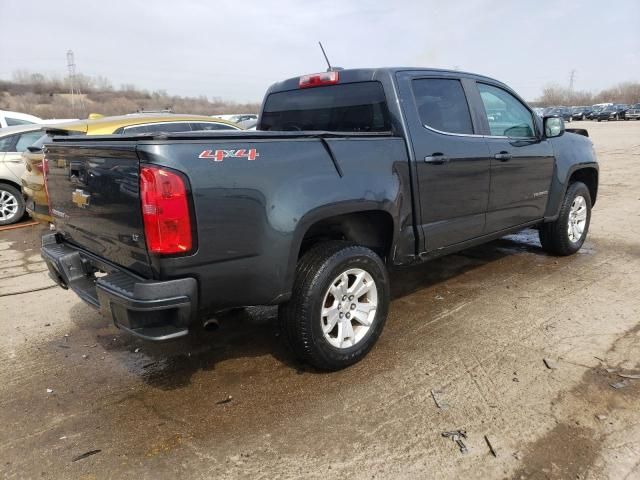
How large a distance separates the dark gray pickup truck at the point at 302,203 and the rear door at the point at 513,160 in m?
0.02

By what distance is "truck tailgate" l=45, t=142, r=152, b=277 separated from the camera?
2.51 metres

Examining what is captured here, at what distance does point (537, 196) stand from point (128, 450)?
4184mm

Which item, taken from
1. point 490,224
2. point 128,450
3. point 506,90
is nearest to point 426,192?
point 490,224

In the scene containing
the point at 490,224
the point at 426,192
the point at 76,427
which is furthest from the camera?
the point at 490,224

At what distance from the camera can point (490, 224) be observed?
4.38m

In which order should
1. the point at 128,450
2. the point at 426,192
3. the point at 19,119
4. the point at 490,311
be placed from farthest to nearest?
the point at 19,119 → the point at 490,311 → the point at 426,192 → the point at 128,450

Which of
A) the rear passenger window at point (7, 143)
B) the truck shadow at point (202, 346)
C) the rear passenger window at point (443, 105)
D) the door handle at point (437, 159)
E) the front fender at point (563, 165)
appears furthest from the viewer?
the rear passenger window at point (7, 143)

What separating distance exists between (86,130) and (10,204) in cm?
317

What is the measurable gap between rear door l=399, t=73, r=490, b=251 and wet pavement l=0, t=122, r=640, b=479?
0.74 meters

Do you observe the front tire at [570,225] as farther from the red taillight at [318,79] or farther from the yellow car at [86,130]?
the yellow car at [86,130]

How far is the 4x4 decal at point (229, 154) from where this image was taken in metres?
2.47

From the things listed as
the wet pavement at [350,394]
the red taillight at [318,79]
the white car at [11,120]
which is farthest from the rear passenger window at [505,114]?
the white car at [11,120]

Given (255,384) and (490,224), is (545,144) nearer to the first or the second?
(490,224)

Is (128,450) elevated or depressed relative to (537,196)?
depressed
